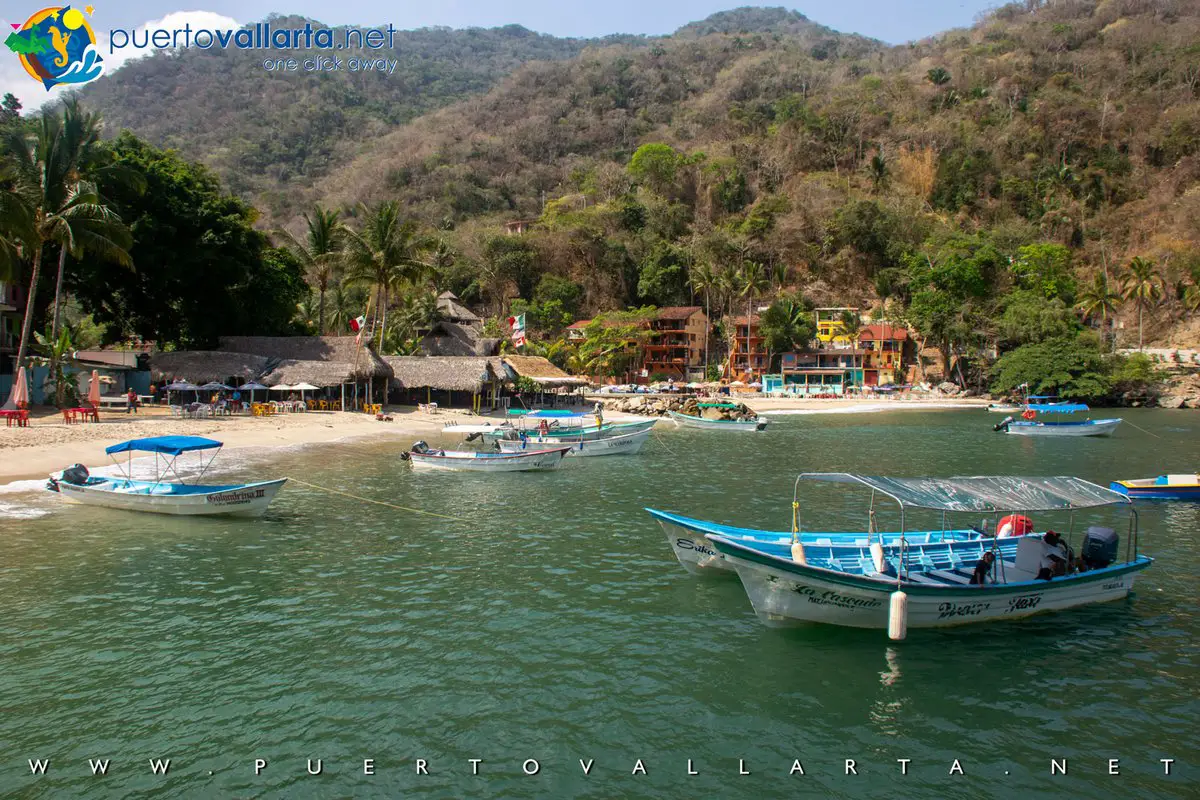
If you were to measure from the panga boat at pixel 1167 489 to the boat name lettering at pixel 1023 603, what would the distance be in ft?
44.4

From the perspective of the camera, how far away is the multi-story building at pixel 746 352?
8169 centimetres

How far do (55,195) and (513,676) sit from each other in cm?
3514

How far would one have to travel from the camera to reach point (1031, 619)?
1289 cm

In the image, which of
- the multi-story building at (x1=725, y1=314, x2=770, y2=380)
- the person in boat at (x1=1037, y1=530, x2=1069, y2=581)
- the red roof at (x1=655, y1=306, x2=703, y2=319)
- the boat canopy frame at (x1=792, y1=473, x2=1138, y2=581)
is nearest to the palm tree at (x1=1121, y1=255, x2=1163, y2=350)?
the multi-story building at (x1=725, y1=314, x2=770, y2=380)

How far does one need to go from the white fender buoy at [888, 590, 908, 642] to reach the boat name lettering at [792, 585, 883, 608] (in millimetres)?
302

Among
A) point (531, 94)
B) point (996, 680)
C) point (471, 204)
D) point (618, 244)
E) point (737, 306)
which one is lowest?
point (996, 680)

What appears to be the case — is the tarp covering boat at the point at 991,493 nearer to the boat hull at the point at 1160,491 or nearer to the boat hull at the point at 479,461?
the boat hull at the point at 1160,491

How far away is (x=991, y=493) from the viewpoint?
13.3 meters

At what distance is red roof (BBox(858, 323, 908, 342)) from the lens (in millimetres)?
80000

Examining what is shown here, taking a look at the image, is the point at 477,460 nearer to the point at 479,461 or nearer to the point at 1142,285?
the point at 479,461

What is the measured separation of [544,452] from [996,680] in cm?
1911

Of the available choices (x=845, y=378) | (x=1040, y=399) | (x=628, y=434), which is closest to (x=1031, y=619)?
(x=628, y=434)

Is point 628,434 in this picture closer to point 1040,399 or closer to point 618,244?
point 1040,399

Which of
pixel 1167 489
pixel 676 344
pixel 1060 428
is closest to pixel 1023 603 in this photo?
pixel 1167 489
